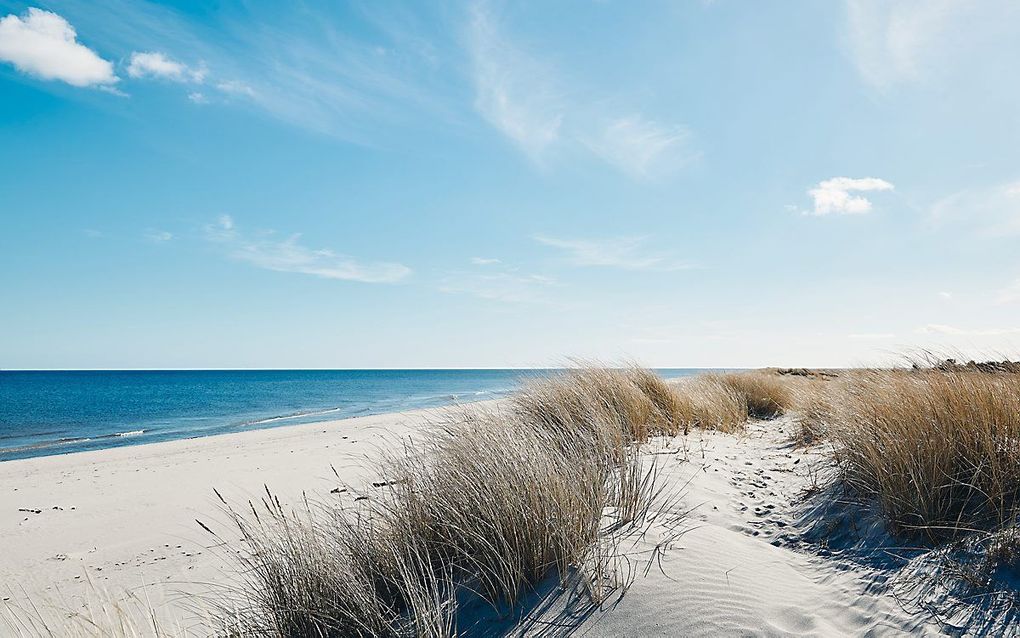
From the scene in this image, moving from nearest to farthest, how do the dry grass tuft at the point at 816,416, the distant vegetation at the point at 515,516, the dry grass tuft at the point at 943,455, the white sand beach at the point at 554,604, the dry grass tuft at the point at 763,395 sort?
1. the white sand beach at the point at 554,604
2. the distant vegetation at the point at 515,516
3. the dry grass tuft at the point at 943,455
4. the dry grass tuft at the point at 816,416
5. the dry grass tuft at the point at 763,395

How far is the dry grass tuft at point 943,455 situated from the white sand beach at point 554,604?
629 mm

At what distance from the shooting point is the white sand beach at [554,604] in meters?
2.55

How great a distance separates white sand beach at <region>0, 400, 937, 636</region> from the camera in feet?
8.38

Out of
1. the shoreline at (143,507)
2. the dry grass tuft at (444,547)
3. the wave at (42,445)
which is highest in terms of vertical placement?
the dry grass tuft at (444,547)

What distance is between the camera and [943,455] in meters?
3.46

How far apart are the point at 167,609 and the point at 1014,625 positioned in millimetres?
4949

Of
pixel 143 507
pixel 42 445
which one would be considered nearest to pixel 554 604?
pixel 143 507

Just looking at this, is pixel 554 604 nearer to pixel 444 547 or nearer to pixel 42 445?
pixel 444 547

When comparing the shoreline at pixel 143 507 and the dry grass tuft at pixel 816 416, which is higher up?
the dry grass tuft at pixel 816 416

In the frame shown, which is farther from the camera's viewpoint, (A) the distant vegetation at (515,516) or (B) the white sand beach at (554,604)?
(A) the distant vegetation at (515,516)

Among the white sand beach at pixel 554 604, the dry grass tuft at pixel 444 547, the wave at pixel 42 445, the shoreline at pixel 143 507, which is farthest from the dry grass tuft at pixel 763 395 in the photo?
the wave at pixel 42 445

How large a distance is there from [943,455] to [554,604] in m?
2.81

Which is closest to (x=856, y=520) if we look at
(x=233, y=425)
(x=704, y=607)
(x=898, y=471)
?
(x=898, y=471)

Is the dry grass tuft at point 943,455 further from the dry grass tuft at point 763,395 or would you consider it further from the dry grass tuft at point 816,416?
the dry grass tuft at point 763,395
